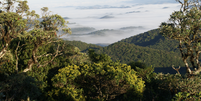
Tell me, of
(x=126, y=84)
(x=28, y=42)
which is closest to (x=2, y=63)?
(x=28, y=42)

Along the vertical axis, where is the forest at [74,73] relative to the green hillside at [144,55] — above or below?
above

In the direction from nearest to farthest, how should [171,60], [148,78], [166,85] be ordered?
[166,85]
[148,78]
[171,60]

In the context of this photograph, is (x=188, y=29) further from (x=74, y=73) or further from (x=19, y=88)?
(x=19, y=88)

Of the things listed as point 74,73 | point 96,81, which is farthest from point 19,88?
point 96,81

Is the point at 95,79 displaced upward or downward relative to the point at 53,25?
downward

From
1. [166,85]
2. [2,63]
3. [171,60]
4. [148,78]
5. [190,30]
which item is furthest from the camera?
[171,60]

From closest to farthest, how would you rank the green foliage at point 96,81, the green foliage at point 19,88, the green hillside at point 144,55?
1. the green foliage at point 19,88
2. the green foliage at point 96,81
3. the green hillside at point 144,55

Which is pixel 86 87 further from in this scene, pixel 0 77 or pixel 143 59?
pixel 143 59

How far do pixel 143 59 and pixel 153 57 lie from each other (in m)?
8.63

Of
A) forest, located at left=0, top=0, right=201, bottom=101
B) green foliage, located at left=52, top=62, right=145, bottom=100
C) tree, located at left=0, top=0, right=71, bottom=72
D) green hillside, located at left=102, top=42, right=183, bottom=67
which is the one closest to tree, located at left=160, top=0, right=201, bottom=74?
Answer: forest, located at left=0, top=0, right=201, bottom=101

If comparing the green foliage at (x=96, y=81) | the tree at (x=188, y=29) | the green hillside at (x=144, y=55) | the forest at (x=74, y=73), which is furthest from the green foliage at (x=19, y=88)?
the green hillside at (x=144, y=55)

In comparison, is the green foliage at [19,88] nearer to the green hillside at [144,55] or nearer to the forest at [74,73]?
the forest at [74,73]

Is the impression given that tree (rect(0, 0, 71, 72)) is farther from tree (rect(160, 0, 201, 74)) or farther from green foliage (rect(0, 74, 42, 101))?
tree (rect(160, 0, 201, 74))

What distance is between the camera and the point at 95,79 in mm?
14656
